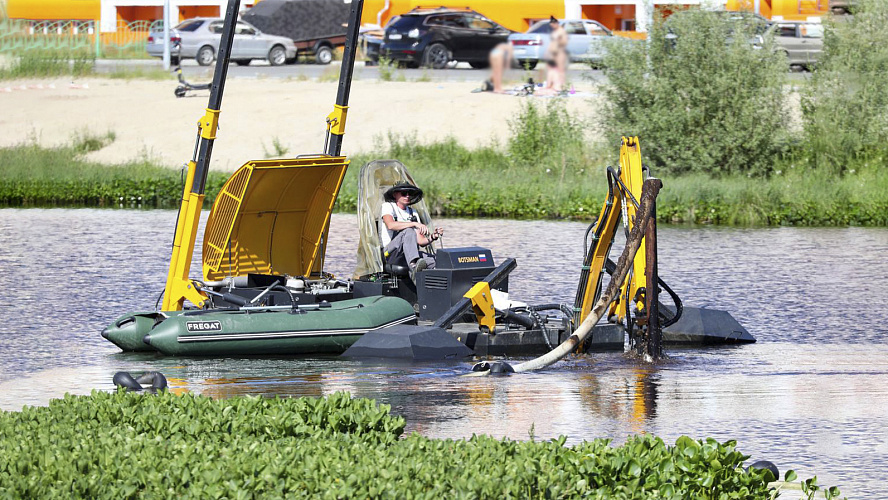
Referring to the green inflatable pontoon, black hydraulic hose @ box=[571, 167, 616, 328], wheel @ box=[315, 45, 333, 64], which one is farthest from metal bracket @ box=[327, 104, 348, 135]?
wheel @ box=[315, 45, 333, 64]

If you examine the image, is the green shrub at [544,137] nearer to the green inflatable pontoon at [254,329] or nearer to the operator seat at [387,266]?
the operator seat at [387,266]

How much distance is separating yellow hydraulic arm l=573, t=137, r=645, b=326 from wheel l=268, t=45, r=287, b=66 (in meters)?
31.9

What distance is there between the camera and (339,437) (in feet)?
25.2

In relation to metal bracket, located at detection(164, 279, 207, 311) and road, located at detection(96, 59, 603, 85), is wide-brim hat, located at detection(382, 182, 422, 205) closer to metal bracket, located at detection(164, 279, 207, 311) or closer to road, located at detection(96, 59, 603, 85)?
metal bracket, located at detection(164, 279, 207, 311)

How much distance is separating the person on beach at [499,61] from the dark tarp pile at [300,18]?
291 inches

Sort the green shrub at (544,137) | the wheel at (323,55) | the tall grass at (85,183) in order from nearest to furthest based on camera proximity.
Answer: the tall grass at (85,183) < the green shrub at (544,137) < the wheel at (323,55)

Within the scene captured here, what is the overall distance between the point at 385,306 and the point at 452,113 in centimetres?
2203

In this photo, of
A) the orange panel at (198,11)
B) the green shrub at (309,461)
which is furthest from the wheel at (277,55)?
the green shrub at (309,461)

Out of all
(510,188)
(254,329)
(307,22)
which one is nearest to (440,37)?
(307,22)

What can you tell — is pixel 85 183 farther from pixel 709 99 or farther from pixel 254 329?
pixel 254 329

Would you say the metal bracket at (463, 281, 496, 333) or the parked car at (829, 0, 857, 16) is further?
the parked car at (829, 0, 857, 16)

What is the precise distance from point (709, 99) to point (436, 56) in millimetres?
13199

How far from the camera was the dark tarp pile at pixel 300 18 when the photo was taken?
46.8m

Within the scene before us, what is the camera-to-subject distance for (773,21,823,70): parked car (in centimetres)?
4078
